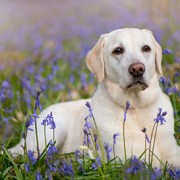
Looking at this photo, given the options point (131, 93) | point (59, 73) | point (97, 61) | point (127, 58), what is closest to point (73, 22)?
point (59, 73)

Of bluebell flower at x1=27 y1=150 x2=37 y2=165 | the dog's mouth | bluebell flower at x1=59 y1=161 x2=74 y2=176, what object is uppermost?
the dog's mouth

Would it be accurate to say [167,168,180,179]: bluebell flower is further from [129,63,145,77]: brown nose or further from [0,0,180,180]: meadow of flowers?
[129,63,145,77]: brown nose

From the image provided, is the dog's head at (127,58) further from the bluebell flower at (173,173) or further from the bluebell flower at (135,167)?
the bluebell flower at (135,167)

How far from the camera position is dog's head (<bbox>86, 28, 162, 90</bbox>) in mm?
4535

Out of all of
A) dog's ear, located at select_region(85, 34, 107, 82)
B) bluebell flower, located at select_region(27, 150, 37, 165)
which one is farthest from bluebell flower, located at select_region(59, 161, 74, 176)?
dog's ear, located at select_region(85, 34, 107, 82)

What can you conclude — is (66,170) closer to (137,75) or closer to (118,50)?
(137,75)

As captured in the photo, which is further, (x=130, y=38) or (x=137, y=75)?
Answer: (x=130, y=38)

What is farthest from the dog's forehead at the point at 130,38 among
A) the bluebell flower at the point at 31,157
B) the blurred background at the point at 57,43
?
the bluebell flower at the point at 31,157

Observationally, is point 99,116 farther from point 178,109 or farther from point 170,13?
point 170,13

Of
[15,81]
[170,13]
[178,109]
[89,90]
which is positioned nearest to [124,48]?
[178,109]

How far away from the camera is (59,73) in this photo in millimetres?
8688

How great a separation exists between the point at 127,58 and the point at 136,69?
7.7 inches

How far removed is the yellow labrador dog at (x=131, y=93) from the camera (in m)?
4.64

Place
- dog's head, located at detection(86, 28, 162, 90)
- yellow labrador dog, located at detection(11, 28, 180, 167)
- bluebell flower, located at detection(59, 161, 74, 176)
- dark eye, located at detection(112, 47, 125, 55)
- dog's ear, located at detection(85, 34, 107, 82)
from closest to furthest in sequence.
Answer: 1. bluebell flower, located at detection(59, 161, 74, 176)
2. dog's head, located at detection(86, 28, 162, 90)
3. yellow labrador dog, located at detection(11, 28, 180, 167)
4. dark eye, located at detection(112, 47, 125, 55)
5. dog's ear, located at detection(85, 34, 107, 82)
